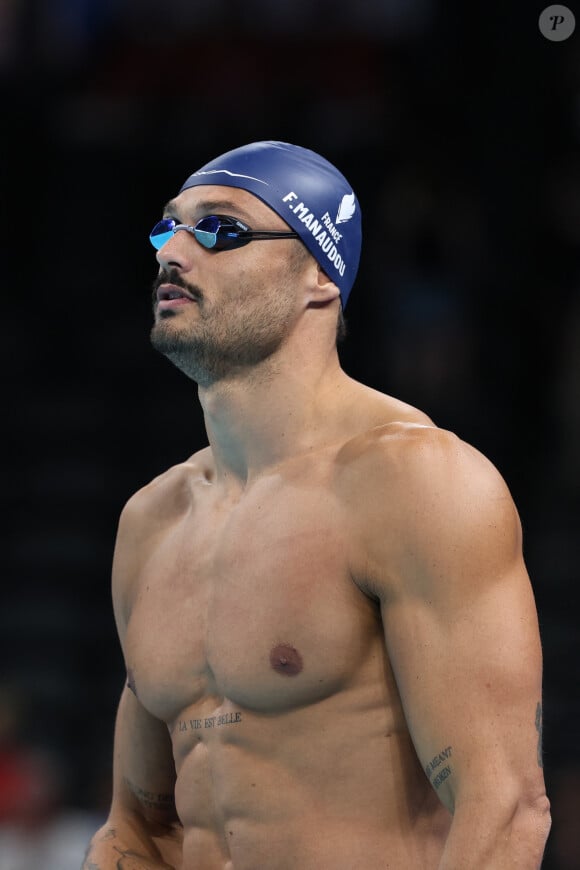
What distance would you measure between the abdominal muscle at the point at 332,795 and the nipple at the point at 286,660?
0.31ft

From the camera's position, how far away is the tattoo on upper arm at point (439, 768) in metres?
2.94

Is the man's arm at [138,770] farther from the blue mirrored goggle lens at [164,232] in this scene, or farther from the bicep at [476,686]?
the bicep at [476,686]

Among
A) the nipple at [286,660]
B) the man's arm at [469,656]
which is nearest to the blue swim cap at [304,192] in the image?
the man's arm at [469,656]

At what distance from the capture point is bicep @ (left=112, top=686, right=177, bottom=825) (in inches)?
145

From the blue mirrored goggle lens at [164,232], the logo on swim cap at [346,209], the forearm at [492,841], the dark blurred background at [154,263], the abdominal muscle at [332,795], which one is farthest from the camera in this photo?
the dark blurred background at [154,263]

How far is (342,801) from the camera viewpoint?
10.2 feet

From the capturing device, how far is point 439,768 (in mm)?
2961

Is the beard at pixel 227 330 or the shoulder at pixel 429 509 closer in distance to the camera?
the shoulder at pixel 429 509

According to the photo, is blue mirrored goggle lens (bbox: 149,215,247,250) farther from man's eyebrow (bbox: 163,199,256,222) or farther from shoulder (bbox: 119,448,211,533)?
shoulder (bbox: 119,448,211,533)

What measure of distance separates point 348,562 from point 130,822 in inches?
43.1

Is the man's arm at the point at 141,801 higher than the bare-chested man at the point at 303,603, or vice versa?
the bare-chested man at the point at 303,603

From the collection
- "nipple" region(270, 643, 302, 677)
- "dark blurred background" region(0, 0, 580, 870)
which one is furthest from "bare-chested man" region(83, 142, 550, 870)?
"dark blurred background" region(0, 0, 580, 870)

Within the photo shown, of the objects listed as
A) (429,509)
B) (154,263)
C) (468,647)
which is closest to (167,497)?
(429,509)

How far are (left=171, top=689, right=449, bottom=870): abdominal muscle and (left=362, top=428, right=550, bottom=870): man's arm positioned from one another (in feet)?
0.39
